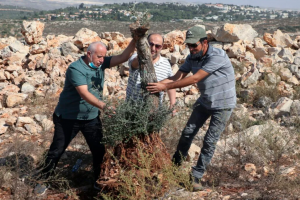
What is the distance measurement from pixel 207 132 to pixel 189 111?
2.25 feet

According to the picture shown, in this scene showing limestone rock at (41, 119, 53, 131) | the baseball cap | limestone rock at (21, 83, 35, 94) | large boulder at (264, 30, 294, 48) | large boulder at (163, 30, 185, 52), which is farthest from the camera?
large boulder at (264, 30, 294, 48)

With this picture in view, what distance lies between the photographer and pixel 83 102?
4.00 metres

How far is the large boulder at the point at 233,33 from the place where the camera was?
10070mm

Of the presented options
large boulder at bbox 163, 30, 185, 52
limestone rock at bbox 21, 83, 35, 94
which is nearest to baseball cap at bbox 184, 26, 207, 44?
limestone rock at bbox 21, 83, 35, 94

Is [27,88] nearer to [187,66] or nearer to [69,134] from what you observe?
[69,134]

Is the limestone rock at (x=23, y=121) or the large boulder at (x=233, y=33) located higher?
the large boulder at (x=233, y=33)

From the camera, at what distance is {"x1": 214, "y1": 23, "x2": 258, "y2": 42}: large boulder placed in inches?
396

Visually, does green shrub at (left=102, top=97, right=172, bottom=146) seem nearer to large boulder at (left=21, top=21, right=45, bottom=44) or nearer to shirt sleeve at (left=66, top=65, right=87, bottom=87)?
shirt sleeve at (left=66, top=65, right=87, bottom=87)

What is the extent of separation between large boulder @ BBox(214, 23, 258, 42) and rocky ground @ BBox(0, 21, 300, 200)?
0.03 m

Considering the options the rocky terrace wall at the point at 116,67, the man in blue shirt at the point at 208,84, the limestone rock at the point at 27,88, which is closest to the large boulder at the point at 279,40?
the rocky terrace wall at the point at 116,67

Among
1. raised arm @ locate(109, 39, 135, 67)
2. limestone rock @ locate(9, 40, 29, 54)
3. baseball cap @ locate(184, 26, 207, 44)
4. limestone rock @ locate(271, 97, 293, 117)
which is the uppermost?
baseball cap @ locate(184, 26, 207, 44)

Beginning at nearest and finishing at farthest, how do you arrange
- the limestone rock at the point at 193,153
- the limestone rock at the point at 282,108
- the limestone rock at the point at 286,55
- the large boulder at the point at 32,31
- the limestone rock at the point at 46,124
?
the limestone rock at the point at 193,153 < the limestone rock at the point at 46,124 < the limestone rock at the point at 282,108 < the limestone rock at the point at 286,55 < the large boulder at the point at 32,31

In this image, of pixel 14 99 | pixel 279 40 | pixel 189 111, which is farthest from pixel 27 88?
pixel 279 40

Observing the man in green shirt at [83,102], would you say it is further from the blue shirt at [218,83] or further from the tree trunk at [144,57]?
the blue shirt at [218,83]
